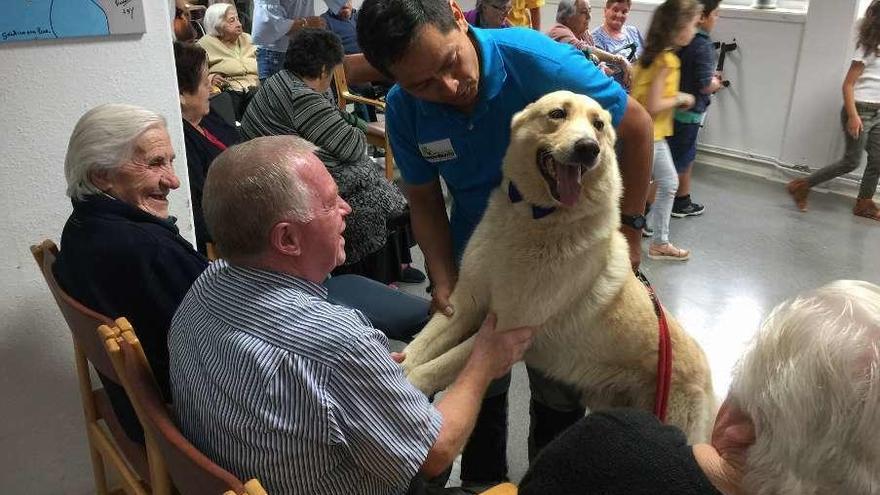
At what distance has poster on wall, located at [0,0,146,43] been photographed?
1.63m

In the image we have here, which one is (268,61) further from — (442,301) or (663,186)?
(442,301)

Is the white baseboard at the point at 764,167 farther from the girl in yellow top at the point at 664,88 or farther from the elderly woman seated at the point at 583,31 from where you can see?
the girl in yellow top at the point at 664,88

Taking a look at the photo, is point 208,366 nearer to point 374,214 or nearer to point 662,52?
point 374,214

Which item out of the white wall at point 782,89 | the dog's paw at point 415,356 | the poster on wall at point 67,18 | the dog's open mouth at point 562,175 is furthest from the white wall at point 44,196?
the white wall at point 782,89

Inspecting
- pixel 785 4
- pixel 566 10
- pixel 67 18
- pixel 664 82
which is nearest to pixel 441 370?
pixel 67 18

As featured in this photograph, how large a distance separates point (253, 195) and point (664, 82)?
3.15 meters

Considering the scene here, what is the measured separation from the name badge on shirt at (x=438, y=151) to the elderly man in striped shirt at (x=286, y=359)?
0.43 m

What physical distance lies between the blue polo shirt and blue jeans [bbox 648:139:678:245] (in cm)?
254

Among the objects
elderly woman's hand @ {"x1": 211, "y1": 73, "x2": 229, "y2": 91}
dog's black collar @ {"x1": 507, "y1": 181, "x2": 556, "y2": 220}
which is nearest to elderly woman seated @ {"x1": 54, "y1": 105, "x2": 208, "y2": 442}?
dog's black collar @ {"x1": 507, "y1": 181, "x2": 556, "y2": 220}

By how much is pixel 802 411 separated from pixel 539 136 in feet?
2.57

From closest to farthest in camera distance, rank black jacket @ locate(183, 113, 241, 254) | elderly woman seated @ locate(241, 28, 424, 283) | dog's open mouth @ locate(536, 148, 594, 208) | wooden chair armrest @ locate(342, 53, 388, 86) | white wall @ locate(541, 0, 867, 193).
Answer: dog's open mouth @ locate(536, 148, 594, 208) < black jacket @ locate(183, 113, 241, 254) < elderly woman seated @ locate(241, 28, 424, 283) < wooden chair armrest @ locate(342, 53, 388, 86) < white wall @ locate(541, 0, 867, 193)

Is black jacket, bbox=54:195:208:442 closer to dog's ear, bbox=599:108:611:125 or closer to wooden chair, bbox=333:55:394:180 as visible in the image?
dog's ear, bbox=599:108:611:125

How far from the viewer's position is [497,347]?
4.64 feet

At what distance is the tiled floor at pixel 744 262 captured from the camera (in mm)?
3150
